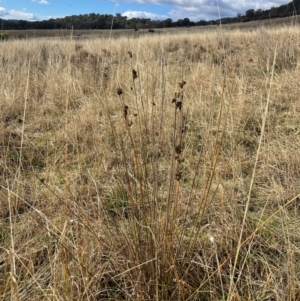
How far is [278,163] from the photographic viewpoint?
86.3 inches

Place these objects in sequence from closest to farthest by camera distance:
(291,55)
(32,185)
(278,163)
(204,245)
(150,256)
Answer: (150,256)
(204,245)
(32,185)
(278,163)
(291,55)

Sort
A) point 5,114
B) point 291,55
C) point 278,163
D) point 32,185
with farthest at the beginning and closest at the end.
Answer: point 291,55 < point 5,114 < point 278,163 < point 32,185

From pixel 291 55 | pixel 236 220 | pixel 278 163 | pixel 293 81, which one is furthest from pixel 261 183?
pixel 291 55

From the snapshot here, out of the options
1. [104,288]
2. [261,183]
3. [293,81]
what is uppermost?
[293,81]

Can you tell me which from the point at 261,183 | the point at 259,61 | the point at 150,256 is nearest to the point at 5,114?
the point at 261,183

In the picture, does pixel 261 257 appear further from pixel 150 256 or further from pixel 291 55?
pixel 291 55

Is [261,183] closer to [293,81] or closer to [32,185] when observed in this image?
[32,185]

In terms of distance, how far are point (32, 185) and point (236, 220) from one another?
117cm

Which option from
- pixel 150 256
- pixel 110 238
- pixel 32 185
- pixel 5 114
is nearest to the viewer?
pixel 150 256

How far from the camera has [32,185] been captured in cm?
205

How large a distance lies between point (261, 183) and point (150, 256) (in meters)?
1.12

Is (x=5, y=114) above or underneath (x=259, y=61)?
underneath

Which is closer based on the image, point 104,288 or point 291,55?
point 104,288

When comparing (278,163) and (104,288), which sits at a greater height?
(278,163)
